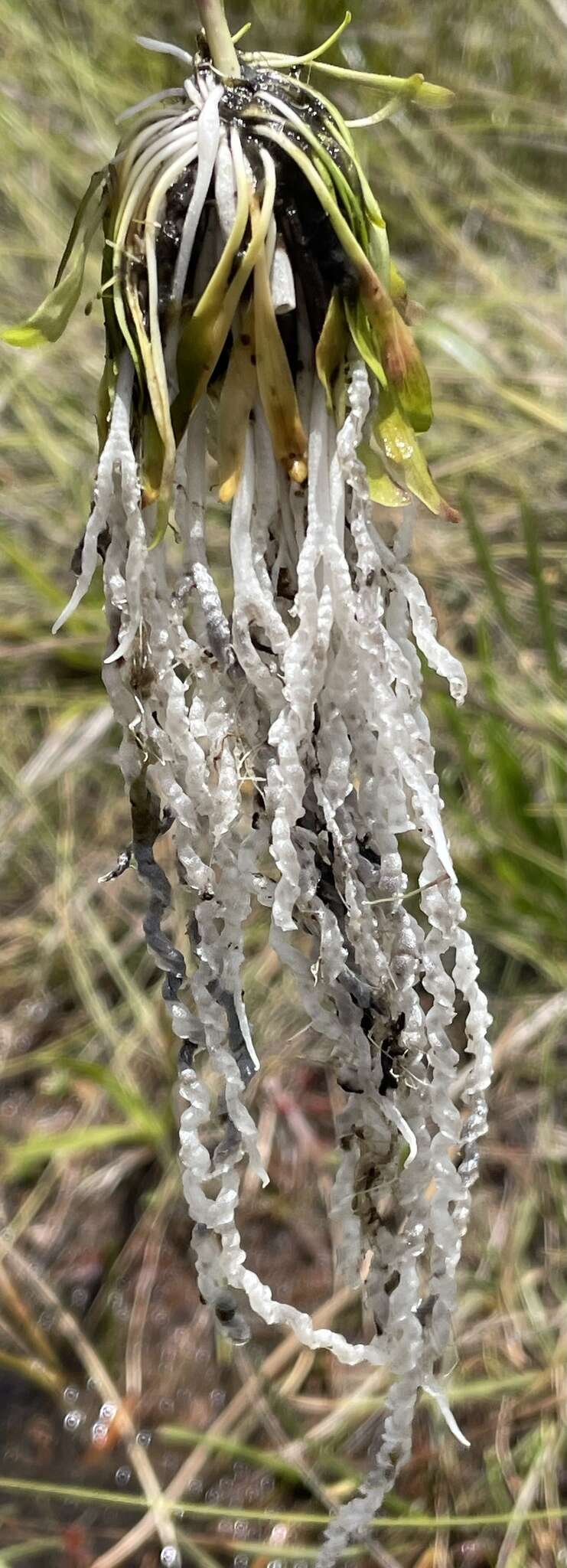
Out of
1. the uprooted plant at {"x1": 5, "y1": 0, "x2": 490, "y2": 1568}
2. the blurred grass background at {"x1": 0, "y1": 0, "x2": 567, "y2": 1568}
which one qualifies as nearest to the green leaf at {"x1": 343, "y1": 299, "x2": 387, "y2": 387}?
the uprooted plant at {"x1": 5, "y1": 0, "x2": 490, "y2": 1568}

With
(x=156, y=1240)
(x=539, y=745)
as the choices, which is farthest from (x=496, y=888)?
(x=156, y=1240)

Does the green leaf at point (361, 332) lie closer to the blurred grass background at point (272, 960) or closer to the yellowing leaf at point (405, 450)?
the yellowing leaf at point (405, 450)

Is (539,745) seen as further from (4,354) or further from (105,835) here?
(4,354)

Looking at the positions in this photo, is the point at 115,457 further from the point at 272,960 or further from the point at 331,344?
the point at 272,960

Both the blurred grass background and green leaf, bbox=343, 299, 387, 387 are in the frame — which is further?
the blurred grass background

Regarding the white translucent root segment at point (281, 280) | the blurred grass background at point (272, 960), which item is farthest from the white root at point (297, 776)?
the blurred grass background at point (272, 960)

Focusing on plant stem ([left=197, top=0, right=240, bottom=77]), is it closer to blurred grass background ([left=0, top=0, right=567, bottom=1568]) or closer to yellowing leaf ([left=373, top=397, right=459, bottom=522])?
yellowing leaf ([left=373, top=397, right=459, bottom=522])

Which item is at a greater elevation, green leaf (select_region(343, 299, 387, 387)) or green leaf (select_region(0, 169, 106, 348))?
green leaf (select_region(0, 169, 106, 348))
